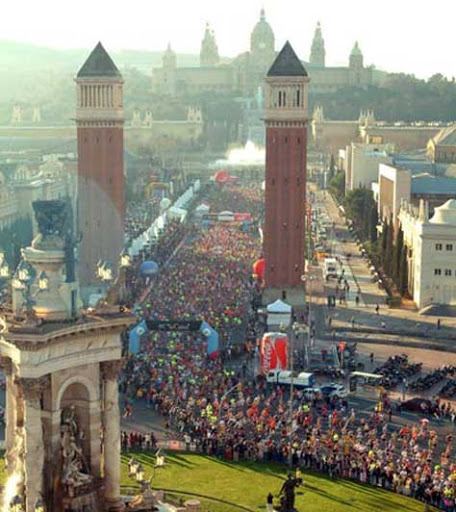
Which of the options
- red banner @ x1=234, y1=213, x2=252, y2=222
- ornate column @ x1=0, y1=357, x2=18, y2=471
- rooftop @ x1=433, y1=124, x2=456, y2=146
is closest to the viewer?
ornate column @ x1=0, y1=357, x2=18, y2=471

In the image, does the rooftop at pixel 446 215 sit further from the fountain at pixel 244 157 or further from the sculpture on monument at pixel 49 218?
the fountain at pixel 244 157

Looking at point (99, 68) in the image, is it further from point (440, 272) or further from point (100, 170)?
point (440, 272)

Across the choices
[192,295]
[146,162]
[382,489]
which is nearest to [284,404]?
[382,489]

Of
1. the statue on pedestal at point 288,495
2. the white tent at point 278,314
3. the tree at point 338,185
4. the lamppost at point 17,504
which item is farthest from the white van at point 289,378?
the tree at point 338,185

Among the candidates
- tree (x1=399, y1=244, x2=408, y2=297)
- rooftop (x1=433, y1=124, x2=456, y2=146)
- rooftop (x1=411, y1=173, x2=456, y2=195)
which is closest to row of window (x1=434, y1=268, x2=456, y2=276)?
tree (x1=399, y1=244, x2=408, y2=297)

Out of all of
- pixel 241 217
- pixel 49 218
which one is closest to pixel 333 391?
pixel 49 218

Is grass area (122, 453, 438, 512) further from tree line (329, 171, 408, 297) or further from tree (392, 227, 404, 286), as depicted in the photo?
tree (392, 227, 404, 286)
